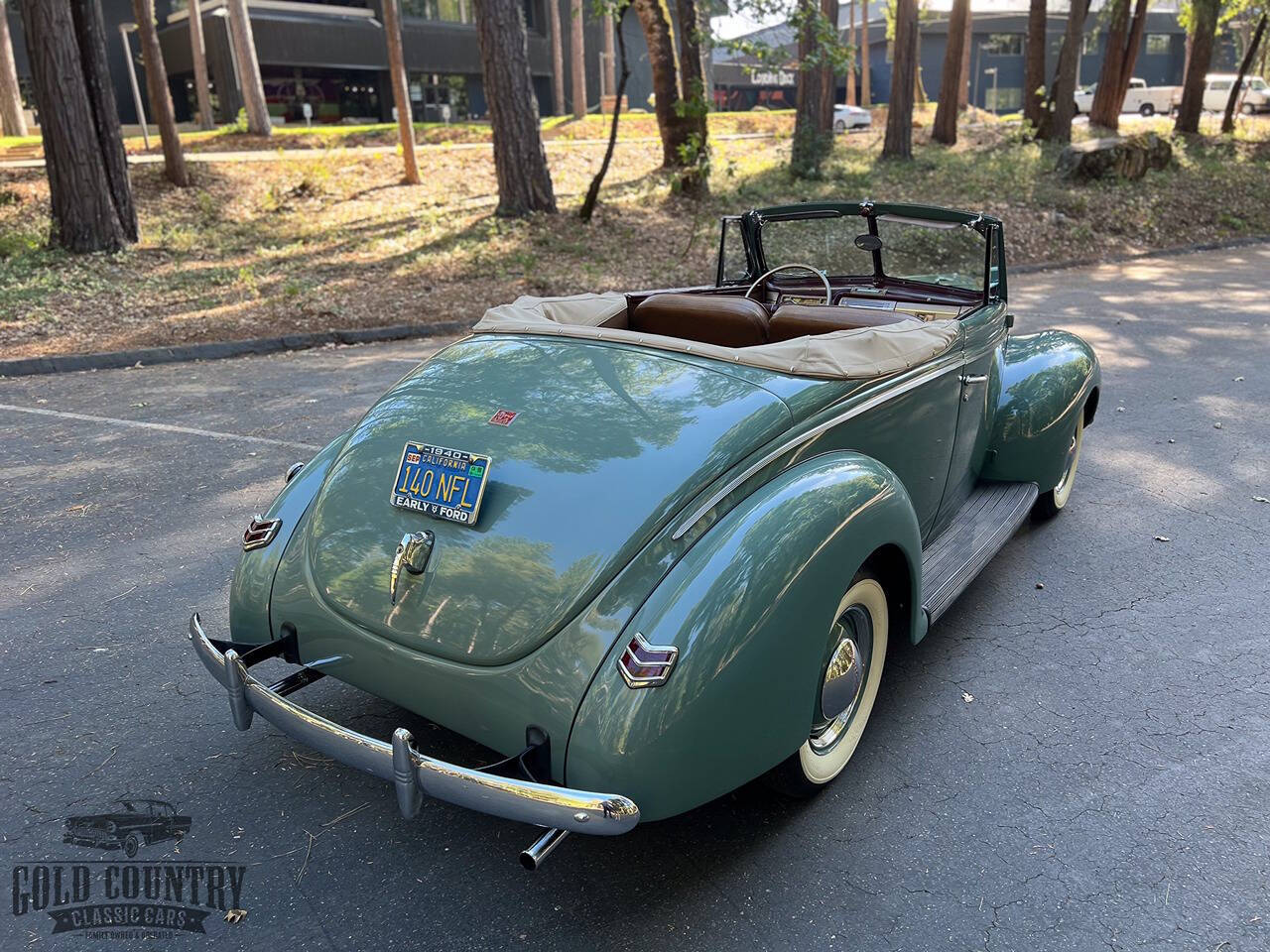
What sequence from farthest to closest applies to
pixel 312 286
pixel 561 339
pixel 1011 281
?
pixel 1011 281 → pixel 312 286 → pixel 561 339

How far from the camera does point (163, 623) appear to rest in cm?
362

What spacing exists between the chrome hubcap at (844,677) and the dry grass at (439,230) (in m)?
7.86

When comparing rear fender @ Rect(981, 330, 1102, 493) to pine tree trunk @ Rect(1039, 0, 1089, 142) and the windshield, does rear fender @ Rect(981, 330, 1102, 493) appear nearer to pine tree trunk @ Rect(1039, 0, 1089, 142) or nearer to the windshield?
the windshield

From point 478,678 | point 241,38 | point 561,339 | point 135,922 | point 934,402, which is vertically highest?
point 241,38

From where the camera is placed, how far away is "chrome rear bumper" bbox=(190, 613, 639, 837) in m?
1.96

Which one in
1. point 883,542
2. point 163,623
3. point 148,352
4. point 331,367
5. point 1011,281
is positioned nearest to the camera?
point 883,542

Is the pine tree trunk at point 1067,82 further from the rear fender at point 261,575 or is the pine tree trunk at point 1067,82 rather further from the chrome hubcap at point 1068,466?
the rear fender at point 261,575

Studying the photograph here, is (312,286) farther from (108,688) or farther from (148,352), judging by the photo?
A: (108,688)

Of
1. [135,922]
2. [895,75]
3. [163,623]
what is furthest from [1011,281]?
[135,922]

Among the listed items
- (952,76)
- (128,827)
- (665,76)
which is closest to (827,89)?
(665,76)

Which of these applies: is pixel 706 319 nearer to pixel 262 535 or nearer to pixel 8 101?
pixel 262 535

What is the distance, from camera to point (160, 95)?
585 inches

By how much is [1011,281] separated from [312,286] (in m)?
8.80

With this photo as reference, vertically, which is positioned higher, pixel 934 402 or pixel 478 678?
pixel 934 402
